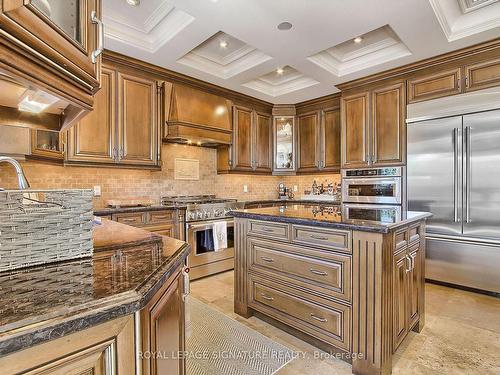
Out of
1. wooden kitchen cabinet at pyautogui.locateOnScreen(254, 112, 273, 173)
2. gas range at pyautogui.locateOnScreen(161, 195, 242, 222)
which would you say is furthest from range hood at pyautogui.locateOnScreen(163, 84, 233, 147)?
gas range at pyautogui.locateOnScreen(161, 195, 242, 222)

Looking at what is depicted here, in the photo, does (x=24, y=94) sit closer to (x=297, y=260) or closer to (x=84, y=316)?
(x=84, y=316)

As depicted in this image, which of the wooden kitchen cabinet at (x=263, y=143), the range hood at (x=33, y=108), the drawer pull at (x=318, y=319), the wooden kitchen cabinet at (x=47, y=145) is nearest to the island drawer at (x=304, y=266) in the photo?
the drawer pull at (x=318, y=319)

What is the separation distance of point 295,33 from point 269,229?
6.46 ft

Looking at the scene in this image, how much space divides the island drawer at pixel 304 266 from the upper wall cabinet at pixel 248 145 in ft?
7.50

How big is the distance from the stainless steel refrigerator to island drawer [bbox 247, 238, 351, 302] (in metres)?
2.18

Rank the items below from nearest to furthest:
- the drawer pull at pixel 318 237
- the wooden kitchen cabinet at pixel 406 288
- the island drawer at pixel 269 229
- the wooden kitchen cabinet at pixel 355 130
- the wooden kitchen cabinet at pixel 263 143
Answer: the wooden kitchen cabinet at pixel 406 288 < the drawer pull at pixel 318 237 < the island drawer at pixel 269 229 < the wooden kitchen cabinet at pixel 355 130 < the wooden kitchen cabinet at pixel 263 143

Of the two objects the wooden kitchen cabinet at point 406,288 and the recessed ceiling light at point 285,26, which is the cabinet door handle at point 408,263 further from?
the recessed ceiling light at point 285,26

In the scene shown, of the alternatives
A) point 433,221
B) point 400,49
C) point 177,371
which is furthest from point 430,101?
point 177,371

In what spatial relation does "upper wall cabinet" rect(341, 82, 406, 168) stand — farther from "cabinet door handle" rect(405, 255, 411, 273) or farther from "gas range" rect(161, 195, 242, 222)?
"cabinet door handle" rect(405, 255, 411, 273)

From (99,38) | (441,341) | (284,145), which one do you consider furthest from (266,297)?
(284,145)

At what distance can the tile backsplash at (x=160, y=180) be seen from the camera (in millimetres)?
2955

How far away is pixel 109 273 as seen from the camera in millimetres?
814

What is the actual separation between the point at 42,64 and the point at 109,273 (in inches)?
23.5

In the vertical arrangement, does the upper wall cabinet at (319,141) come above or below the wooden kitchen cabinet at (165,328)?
above
